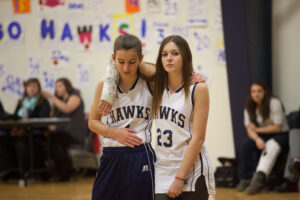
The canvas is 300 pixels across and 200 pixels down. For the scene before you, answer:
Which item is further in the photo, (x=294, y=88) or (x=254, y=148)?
(x=294, y=88)

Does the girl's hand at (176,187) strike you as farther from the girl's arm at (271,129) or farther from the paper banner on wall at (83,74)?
the paper banner on wall at (83,74)

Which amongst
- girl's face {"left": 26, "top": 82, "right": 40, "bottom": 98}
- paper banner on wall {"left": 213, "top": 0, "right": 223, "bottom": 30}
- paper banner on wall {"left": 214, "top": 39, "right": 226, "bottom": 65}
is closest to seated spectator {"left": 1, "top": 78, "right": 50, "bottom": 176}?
girl's face {"left": 26, "top": 82, "right": 40, "bottom": 98}

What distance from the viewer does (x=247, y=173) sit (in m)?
5.19

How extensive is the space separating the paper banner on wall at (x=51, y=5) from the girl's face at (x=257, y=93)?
135 inches

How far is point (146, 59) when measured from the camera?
6414 mm

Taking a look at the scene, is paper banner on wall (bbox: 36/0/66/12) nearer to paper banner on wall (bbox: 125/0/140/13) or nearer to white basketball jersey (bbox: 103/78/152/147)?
paper banner on wall (bbox: 125/0/140/13)

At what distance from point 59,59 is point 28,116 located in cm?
110

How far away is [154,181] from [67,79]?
465 cm

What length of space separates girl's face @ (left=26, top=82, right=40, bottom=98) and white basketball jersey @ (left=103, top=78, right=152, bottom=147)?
179 inches

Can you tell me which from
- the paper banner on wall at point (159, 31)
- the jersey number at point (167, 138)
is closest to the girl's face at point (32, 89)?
the paper banner on wall at point (159, 31)

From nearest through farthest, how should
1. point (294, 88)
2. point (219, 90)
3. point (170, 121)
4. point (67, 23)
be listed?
point (170, 121) < point (294, 88) < point (219, 90) < point (67, 23)

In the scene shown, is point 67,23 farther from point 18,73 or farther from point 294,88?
point 294,88

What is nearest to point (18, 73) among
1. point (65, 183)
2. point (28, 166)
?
point (28, 166)

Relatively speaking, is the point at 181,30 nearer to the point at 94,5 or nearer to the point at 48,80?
the point at 94,5
